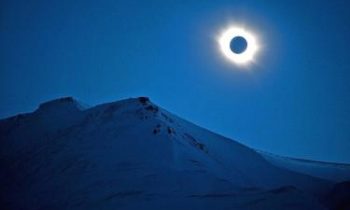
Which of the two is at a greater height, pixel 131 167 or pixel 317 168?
pixel 317 168

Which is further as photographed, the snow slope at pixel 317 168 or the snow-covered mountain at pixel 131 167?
Result: the snow slope at pixel 317 168

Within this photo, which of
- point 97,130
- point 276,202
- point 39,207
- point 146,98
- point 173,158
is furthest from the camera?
point 146,98

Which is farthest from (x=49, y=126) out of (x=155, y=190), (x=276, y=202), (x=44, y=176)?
(x=276, y=202)

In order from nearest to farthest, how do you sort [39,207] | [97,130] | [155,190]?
[155,190], [39,207], [97,130]

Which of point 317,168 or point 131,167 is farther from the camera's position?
point 317,168

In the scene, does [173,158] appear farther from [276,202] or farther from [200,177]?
[276,202]

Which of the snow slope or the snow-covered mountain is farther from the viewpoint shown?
the snow slope

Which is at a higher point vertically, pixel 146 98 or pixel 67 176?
pixel 146 98

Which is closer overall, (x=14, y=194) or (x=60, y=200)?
(x=60, y=200)
